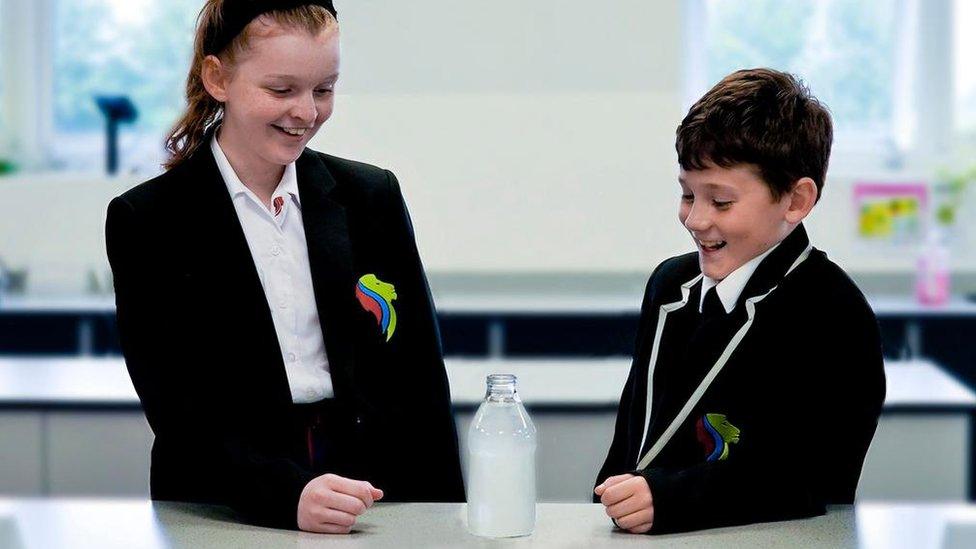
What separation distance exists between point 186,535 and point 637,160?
10.0 feet

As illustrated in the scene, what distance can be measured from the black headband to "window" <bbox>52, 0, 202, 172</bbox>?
3702 mm

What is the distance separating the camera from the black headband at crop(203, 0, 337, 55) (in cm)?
155

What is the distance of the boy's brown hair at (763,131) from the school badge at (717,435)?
27cm

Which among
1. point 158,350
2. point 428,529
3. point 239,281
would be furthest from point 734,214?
point 158,350

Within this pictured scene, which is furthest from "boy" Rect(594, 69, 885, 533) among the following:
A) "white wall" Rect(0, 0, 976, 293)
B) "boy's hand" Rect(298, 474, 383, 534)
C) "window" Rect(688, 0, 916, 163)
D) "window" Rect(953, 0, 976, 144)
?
"window" Rect(953, 0, 976, 144)

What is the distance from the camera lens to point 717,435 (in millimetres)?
1468

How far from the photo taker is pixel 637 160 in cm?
427

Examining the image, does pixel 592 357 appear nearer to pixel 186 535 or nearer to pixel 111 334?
pixel 111 334

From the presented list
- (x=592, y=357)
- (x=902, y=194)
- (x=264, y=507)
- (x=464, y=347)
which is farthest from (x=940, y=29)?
(x=264, y=507)

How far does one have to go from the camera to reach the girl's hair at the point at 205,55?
1.55m

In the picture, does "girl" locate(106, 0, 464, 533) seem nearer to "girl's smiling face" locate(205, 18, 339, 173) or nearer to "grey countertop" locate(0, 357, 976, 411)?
"girl's smiling face" locate(205, 18, 339, 173)

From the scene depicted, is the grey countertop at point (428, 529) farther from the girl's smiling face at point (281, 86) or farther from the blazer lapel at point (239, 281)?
the girl's smiling face at point (281, 86)

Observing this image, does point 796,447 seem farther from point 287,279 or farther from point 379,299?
point 287,279

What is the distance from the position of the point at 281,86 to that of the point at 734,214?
574mm
